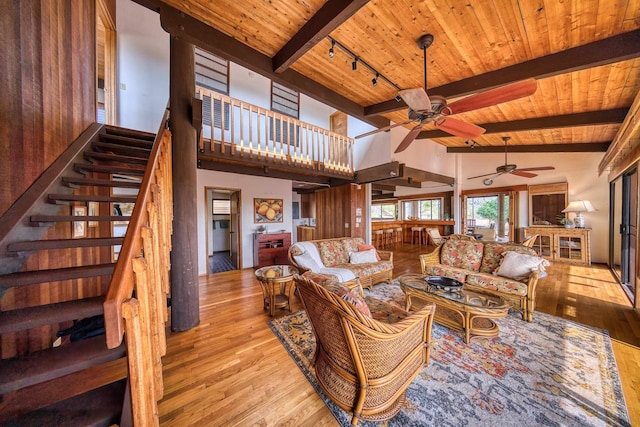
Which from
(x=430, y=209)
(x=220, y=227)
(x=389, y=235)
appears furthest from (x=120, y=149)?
(x=430, y=209)

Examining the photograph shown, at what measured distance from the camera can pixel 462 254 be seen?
3.86m

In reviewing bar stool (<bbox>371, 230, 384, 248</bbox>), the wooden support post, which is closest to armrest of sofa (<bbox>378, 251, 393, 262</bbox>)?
the wooden support post

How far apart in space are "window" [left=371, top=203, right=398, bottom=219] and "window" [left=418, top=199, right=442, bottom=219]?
118 centimetres

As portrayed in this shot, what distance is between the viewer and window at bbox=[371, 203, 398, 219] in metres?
10.9

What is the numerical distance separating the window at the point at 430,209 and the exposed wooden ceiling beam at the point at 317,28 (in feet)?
27.2

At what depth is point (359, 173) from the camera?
17.4ft

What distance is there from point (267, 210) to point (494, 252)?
16.3ft

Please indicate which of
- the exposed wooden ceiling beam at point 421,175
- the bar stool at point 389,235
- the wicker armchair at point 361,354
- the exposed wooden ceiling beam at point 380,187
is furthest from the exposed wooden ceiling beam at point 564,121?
the bar stool at point 389,235

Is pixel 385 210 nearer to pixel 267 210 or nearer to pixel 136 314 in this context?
pixel 267 210

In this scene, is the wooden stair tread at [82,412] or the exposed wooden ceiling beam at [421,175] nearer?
the wooden stair tread at [82,412]

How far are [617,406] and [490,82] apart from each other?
127 inches

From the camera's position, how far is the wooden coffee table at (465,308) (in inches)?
89.7

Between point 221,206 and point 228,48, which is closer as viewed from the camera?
point 228,48

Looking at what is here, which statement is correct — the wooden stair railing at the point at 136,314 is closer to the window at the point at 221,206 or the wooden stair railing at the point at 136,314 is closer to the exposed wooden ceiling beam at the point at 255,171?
the exposed wooden ceiling beam at the point at 255,171
